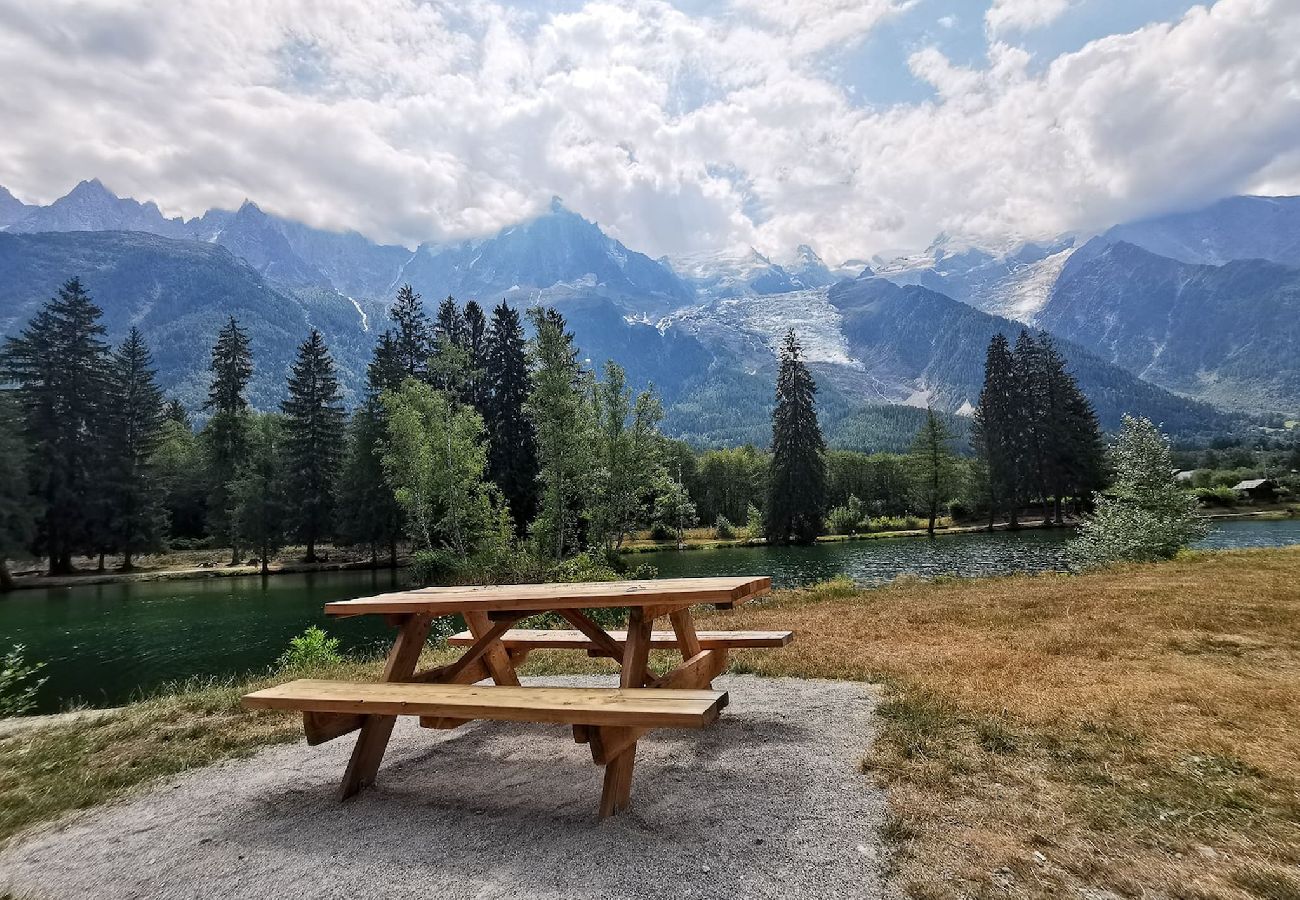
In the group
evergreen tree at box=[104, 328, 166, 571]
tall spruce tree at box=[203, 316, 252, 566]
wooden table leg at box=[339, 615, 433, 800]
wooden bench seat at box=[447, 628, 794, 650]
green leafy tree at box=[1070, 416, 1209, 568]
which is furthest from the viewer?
tall spruce tree at box=[203, 316, 252, 566]

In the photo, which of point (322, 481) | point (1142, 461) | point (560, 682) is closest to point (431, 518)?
point (322, 481)

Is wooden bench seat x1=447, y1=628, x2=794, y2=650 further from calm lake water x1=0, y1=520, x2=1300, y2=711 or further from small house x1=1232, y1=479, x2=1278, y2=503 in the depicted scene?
small house x1=1232, y1=479, x2=1278, y2=503

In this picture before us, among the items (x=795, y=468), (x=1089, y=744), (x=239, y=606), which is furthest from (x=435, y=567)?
(x=795, y=468)

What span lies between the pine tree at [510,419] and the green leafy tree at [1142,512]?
26.9 metres

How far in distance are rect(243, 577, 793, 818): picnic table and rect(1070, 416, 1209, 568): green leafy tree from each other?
67.1ft

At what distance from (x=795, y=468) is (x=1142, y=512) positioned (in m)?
34.5

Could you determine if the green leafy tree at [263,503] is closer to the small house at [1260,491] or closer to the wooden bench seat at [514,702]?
the wooden bench seat at [514,702]

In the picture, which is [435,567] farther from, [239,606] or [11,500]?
[11,500]

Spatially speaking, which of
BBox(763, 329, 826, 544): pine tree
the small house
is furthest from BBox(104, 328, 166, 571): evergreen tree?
the small house

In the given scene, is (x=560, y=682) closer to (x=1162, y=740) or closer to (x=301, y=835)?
(x=301, y=835)

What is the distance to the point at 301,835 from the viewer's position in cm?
396

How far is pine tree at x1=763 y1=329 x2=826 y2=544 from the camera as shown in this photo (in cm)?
5581

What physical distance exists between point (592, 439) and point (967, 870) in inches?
1197

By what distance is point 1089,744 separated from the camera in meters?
4.49
